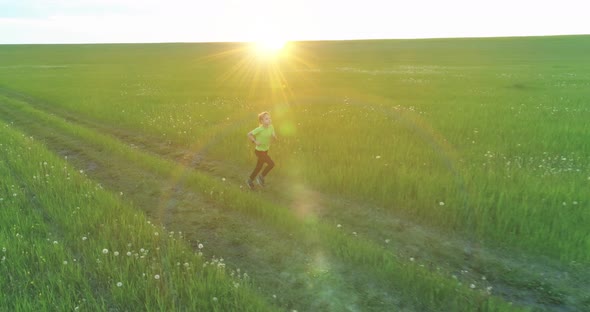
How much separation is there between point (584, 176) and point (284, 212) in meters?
6.83

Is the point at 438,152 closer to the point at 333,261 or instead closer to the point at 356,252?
the point at 356,252

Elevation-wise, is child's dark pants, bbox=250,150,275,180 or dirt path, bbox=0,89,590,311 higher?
child's dark pants, bbox=250,150,275,180

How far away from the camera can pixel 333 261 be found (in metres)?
5.34

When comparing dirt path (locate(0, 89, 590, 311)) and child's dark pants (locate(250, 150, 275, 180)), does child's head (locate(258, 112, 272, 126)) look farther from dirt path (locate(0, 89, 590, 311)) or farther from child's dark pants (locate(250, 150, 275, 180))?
dirt path (locate(0, 89, 590, 311))

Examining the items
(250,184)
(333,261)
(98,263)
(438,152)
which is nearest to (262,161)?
(250,184)

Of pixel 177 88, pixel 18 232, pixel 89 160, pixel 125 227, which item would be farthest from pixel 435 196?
pixel 177 88

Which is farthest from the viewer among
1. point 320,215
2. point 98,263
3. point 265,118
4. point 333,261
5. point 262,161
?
point 262,161

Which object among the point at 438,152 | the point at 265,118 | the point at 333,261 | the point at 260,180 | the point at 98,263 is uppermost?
the point at 265,118

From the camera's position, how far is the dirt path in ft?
15.5

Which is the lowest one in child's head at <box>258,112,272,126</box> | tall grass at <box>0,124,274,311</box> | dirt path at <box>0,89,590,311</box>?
dirt path at <box>0,89,590,311</box>

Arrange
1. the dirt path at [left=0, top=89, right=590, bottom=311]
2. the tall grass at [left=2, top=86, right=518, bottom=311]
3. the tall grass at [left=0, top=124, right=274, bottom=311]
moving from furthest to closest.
Answer: the dirt path at [left=0, top=89, right=590, bottom=311] → the tall grass at [left=2, top=86, right=518, bottom=311] → the tall grass at [left=0, top=124, right=274, bottom=311]

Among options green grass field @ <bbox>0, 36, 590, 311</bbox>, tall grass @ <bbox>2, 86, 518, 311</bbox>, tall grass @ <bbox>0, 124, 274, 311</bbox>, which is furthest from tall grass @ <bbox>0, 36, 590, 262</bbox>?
tall grass @ <bbox>0, 124, 274, 311</bbox>

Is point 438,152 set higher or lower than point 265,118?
lower

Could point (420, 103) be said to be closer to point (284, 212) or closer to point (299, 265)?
point (284, 212)
